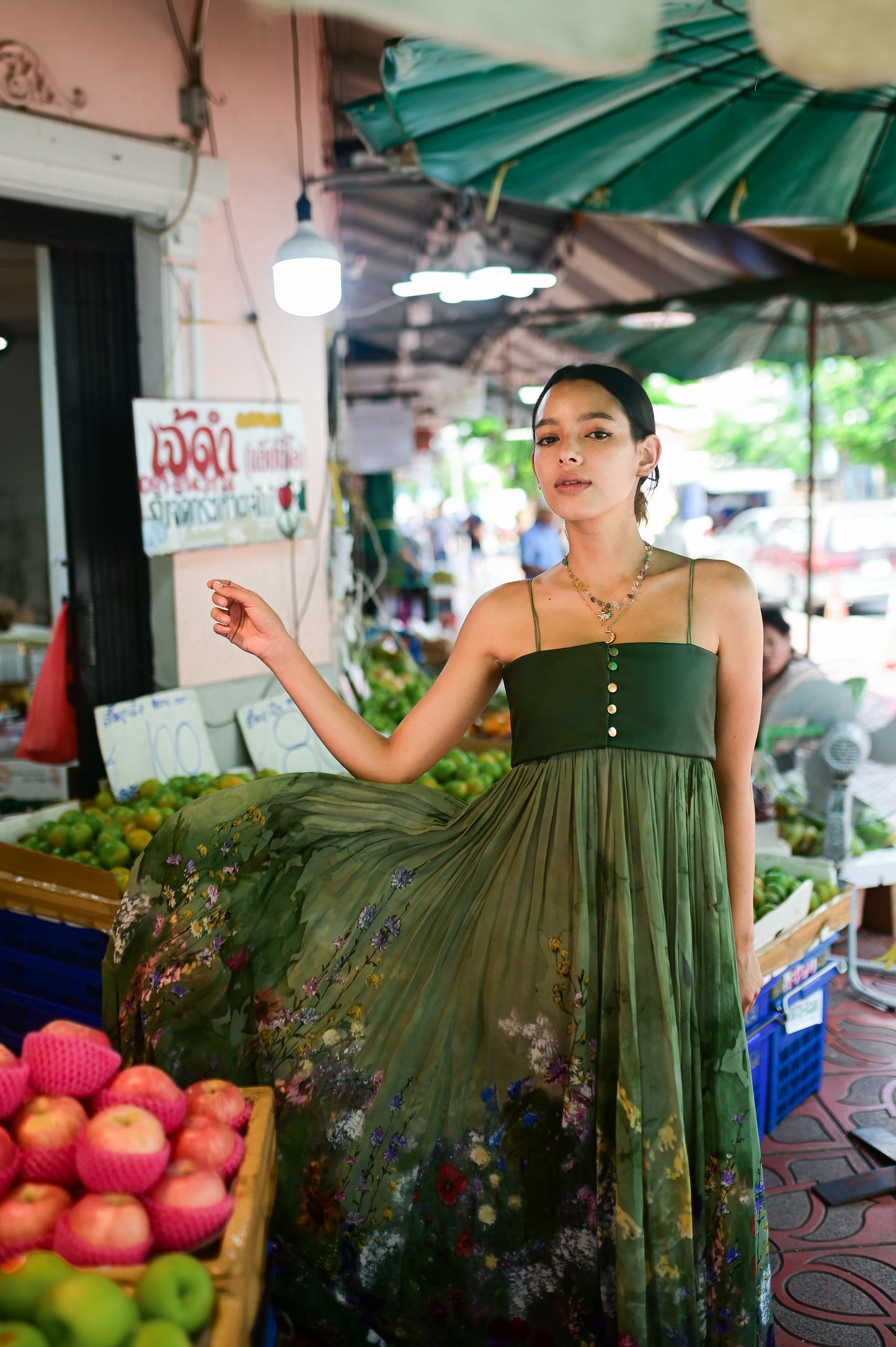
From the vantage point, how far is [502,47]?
1176 mm

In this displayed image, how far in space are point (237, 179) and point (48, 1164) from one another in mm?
4147

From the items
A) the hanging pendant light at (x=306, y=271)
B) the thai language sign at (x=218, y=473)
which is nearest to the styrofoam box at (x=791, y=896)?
the thai language sign at (x=218, y=473)

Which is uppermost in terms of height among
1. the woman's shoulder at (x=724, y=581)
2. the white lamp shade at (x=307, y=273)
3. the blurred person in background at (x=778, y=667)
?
the white lamp shade at (x=307, y=273)

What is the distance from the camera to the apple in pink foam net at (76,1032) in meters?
1.63

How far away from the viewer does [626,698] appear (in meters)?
2.18

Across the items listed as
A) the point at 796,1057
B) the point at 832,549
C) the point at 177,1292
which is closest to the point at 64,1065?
the point at 177,1292

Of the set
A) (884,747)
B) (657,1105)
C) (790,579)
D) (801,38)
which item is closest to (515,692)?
(657,1105)

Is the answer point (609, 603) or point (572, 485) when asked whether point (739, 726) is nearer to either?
point (609, 603)

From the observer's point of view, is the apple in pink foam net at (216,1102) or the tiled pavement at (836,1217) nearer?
the apple in pink foam net at (216,1102)

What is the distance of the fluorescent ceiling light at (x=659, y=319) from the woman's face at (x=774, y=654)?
3.16 meters

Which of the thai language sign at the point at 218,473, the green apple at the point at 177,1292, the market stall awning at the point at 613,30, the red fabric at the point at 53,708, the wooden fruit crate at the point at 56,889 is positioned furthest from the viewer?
the red fabric at the point at 53,708

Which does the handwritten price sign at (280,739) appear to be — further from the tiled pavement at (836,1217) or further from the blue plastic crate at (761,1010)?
the tiled pavement at (836,1217)

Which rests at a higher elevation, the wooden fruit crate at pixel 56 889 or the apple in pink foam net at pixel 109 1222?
the apple in pink foam net at pixel 109 1222

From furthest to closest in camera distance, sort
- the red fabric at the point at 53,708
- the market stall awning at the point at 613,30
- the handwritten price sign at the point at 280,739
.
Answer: the handwritten price sign at the point at 280,739, the red fabric at the point at 53,708, the market stall awning at the point at 613,30
